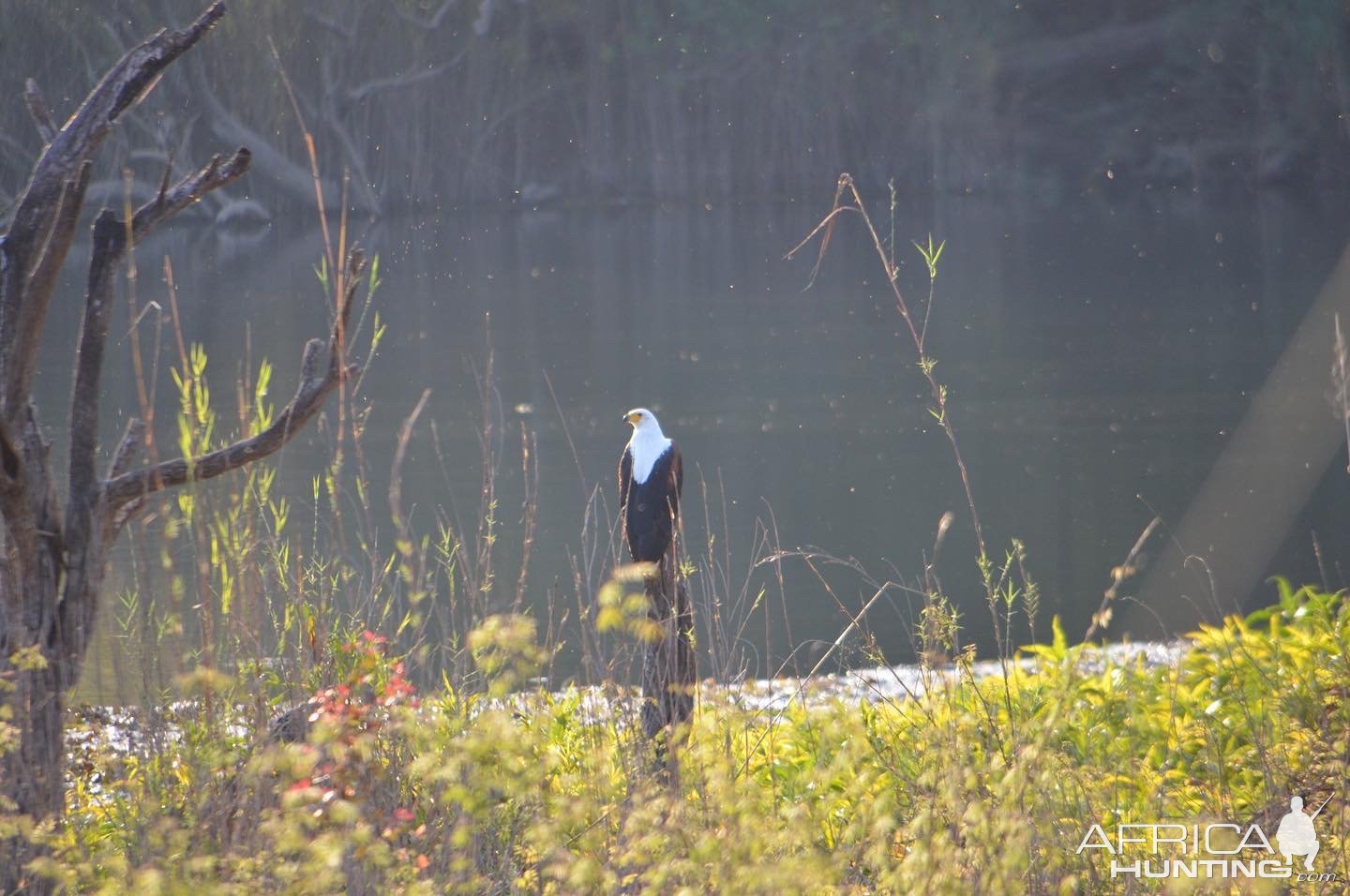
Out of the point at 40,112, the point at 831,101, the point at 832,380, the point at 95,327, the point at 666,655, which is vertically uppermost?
the point at 831,101

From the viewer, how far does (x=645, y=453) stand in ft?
12.8

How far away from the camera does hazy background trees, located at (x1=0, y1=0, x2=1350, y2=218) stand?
31141mm

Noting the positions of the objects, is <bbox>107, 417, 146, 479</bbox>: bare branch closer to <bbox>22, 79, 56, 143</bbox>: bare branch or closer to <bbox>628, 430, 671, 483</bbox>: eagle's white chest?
<bbox>22, 79, 56, 143</bbox>: bare branch

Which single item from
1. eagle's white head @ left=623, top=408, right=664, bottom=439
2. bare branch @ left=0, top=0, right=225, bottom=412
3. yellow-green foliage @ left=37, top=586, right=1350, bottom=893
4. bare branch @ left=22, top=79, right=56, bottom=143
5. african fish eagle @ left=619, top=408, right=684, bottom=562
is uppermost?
bare branch @ left=22, top=79, right=56, bottom=143

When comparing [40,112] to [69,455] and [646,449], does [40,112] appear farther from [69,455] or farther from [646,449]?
[646,449]

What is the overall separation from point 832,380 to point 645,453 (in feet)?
25.7

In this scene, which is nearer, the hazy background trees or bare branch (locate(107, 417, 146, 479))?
bare branch (locate(107, 417, 146, 479))

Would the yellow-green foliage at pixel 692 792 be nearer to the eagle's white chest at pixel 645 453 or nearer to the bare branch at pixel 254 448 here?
the bare branch at pixel 254 448

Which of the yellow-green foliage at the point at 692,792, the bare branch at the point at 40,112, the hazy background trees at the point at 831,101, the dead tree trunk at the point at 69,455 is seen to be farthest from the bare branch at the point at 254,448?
the hazy background trees at the point at 831,101

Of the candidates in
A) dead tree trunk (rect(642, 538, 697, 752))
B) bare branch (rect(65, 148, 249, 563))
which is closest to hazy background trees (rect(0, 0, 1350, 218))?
dead tree trunk (rect(642, 538, 697, 752))

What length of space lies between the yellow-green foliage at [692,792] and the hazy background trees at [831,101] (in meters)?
28.8

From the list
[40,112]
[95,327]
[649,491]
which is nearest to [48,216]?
[95,327]

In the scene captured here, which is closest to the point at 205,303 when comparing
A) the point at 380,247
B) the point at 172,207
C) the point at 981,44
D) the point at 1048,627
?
the point at 380,247

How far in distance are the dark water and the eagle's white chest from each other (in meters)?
0.27
